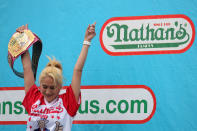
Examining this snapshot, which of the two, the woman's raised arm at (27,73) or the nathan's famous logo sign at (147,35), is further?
the nathan's famous logo sign at (147,35)

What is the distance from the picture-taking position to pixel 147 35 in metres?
1.48

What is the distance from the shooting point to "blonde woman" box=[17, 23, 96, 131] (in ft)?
3.73

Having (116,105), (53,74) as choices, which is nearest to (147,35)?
(116,105)

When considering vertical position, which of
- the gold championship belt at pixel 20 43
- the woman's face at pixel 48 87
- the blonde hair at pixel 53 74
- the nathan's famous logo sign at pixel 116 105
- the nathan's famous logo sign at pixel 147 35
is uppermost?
the nathan's famous logo sign at pixel 147 35

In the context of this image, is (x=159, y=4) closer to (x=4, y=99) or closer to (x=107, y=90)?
(x=107, y=90)

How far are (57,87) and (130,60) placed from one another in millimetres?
545

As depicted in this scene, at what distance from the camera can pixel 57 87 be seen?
1152 millimetres

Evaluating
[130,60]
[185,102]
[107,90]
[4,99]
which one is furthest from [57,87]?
[185,102]

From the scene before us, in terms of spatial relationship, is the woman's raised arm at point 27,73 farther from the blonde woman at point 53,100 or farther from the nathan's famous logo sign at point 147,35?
the nathan's famous logo sign at point 147,35

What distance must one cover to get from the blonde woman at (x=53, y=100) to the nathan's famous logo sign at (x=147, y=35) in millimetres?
352

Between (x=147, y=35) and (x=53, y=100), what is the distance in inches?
28.3

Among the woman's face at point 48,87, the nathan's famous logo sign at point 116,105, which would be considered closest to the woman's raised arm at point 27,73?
the woman's face at point 48,87

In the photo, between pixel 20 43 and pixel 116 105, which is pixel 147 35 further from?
pixel 20 43

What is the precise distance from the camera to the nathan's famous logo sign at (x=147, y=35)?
57.2 inches
